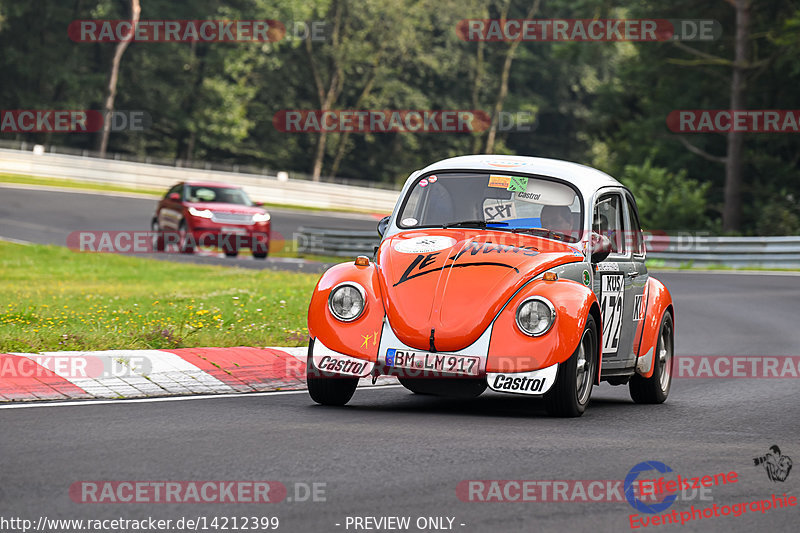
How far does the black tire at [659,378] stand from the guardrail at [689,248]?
20.5 metres

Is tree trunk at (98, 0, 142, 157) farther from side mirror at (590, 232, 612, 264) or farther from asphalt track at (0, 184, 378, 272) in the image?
side mirror at (590, 232, 612, 264)

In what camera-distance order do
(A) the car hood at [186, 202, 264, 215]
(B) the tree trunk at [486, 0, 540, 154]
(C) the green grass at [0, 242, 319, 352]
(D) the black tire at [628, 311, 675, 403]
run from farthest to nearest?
(B) the tree trunk at [486, 0, 540, 154]
(A) the car hood at [186, 202, 264, 215]
(C) the green grass at [0, 242, 319, 352]
(D) the black tire at [628, 311, 675, 403]

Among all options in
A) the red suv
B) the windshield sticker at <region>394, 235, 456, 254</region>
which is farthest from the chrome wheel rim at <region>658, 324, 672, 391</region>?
the red suv

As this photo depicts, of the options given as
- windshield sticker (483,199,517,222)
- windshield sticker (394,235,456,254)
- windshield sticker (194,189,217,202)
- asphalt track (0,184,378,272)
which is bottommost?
asphalt track (0,184,378,272)

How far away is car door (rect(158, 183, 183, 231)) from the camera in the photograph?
92.5ft

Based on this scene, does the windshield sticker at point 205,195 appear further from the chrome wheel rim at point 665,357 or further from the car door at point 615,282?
the car door at point 615,282

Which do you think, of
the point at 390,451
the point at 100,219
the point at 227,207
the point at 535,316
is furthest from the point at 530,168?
the point at 100,219

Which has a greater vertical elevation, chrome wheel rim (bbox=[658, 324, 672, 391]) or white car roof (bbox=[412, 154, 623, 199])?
white car roof (bbox=[412, 154, 623, 199])

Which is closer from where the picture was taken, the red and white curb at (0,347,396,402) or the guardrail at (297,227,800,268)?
the red and white curb at (0,347,396,402)

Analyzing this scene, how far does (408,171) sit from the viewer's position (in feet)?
265

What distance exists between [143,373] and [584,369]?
3.48 m

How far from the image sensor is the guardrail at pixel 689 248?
31.6 metres

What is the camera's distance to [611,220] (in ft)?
33.9

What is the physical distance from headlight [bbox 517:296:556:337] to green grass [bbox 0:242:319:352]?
13.1ft
